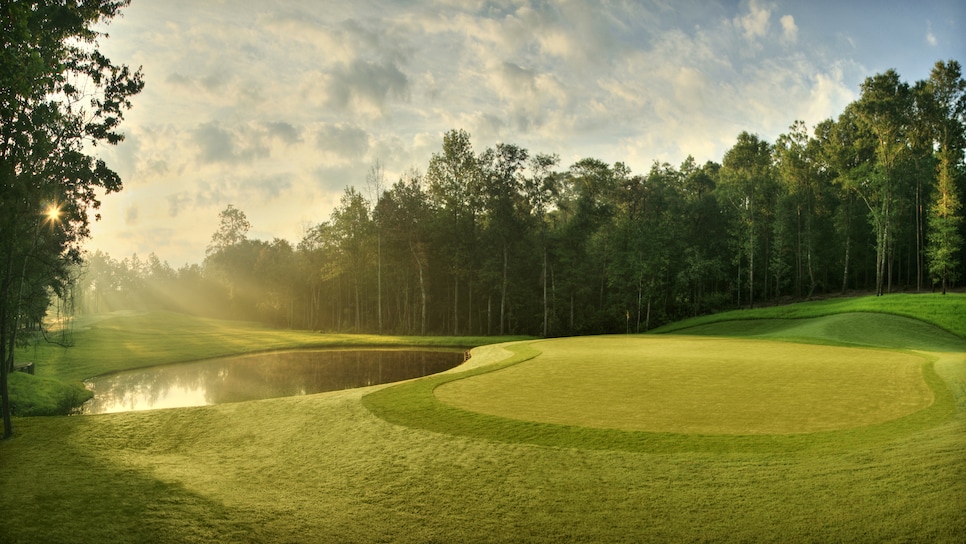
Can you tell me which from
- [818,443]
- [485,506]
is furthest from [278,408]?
[818,443]

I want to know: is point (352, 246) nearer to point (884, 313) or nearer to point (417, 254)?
point (417, 254)

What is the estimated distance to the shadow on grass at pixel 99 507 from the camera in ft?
19.9

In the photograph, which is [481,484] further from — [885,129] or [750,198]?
[750,198]

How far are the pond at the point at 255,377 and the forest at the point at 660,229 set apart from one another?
16515 mm

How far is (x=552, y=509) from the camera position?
6.29m

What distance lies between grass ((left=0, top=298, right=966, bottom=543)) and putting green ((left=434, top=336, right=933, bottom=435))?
0.91 m

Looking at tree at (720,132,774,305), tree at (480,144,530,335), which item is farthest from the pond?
tree at (720,132,774,305)

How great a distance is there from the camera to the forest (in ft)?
147

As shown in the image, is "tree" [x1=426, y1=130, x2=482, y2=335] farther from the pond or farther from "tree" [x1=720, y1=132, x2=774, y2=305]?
"tree" [x1=720, y1=132, x2=774, y2=305]

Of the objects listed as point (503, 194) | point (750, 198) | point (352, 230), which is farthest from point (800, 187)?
point (352, 230)

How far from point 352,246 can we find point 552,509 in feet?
170

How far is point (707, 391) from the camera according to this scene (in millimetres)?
13562

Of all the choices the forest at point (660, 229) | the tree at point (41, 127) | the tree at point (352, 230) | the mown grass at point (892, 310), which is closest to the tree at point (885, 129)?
the forest at point (660, 229)

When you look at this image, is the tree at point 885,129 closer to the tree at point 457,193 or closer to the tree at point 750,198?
the tree at point 750,198
